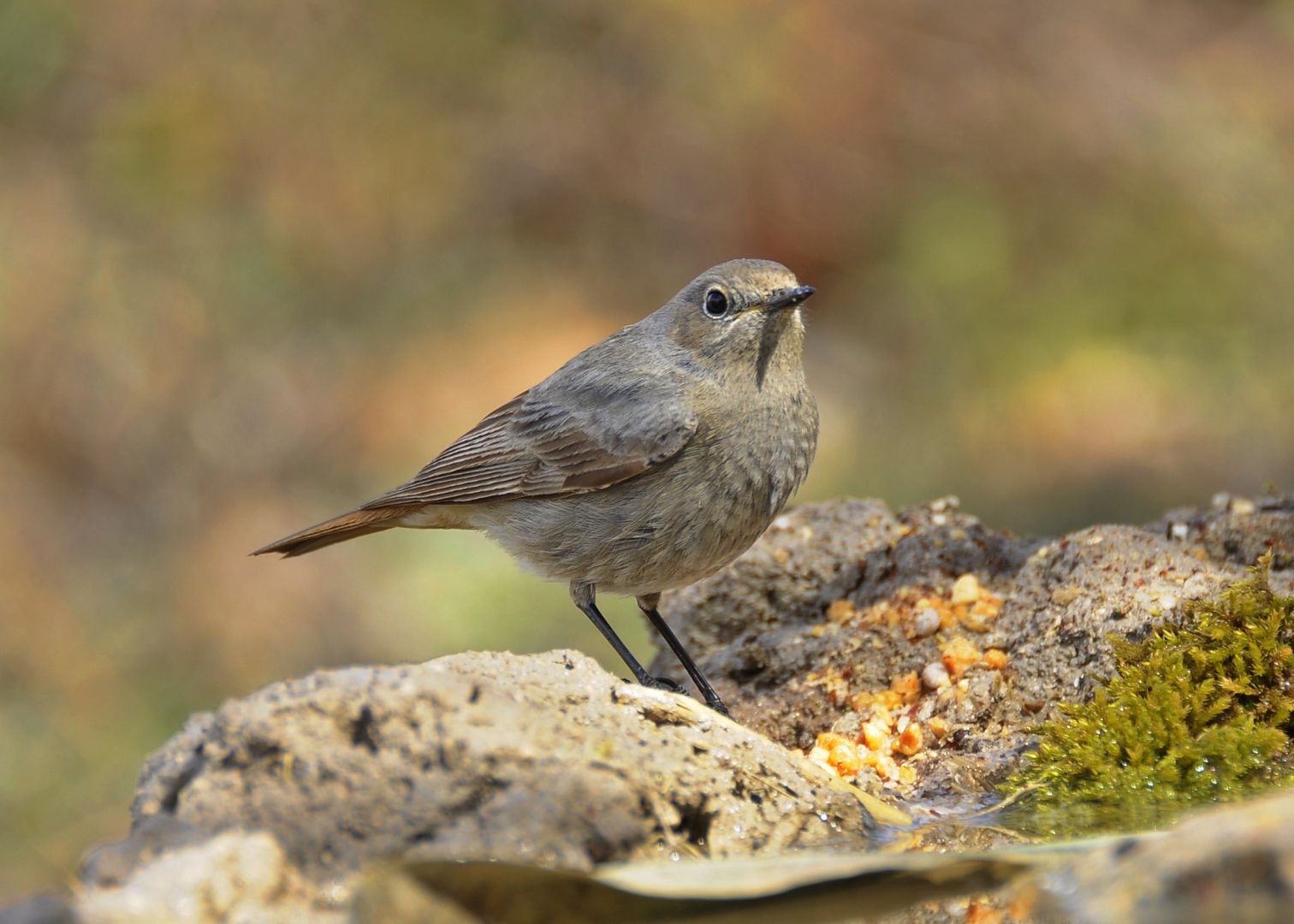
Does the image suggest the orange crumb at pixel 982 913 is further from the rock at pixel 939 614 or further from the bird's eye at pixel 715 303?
the bird's eye at pixel 715 303

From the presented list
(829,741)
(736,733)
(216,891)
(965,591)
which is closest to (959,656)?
(965,591)

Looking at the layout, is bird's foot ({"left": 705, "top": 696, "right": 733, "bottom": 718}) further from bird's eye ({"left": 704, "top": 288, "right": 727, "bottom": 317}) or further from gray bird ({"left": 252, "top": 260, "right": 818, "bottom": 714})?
bird's eye ({"left": 704, "top": 288, "right": 727, "bottom": 317})

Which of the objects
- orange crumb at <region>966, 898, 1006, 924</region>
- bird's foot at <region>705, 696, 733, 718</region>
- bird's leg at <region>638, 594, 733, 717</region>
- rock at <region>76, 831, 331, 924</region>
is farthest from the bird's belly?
rock at <region>76, 831, 331, 924</region>

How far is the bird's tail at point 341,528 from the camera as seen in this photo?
19.6 feet

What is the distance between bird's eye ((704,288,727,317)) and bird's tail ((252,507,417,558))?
1591 millimetres

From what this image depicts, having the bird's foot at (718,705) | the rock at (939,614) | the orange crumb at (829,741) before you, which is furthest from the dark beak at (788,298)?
the orange crumb at (829,741)

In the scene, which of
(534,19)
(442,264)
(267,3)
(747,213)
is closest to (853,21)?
(747,213)

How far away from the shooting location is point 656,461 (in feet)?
17.5

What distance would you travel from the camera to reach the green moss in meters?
3.92

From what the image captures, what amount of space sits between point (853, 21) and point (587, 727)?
33.8 feet

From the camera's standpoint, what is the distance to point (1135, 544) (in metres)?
4.89

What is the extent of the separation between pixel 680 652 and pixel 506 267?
7224 mm

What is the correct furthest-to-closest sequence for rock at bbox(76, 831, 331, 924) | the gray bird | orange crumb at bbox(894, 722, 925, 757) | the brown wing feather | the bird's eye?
the bird's eye < the brown wing feather < the gray bird < orange crumb at bbox(894, 722, 925, 757) < rock at bbox(76, 831, 331, 924)

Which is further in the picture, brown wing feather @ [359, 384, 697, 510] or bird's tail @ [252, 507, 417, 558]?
bird's tail @ [252, 507, 417, 558]
